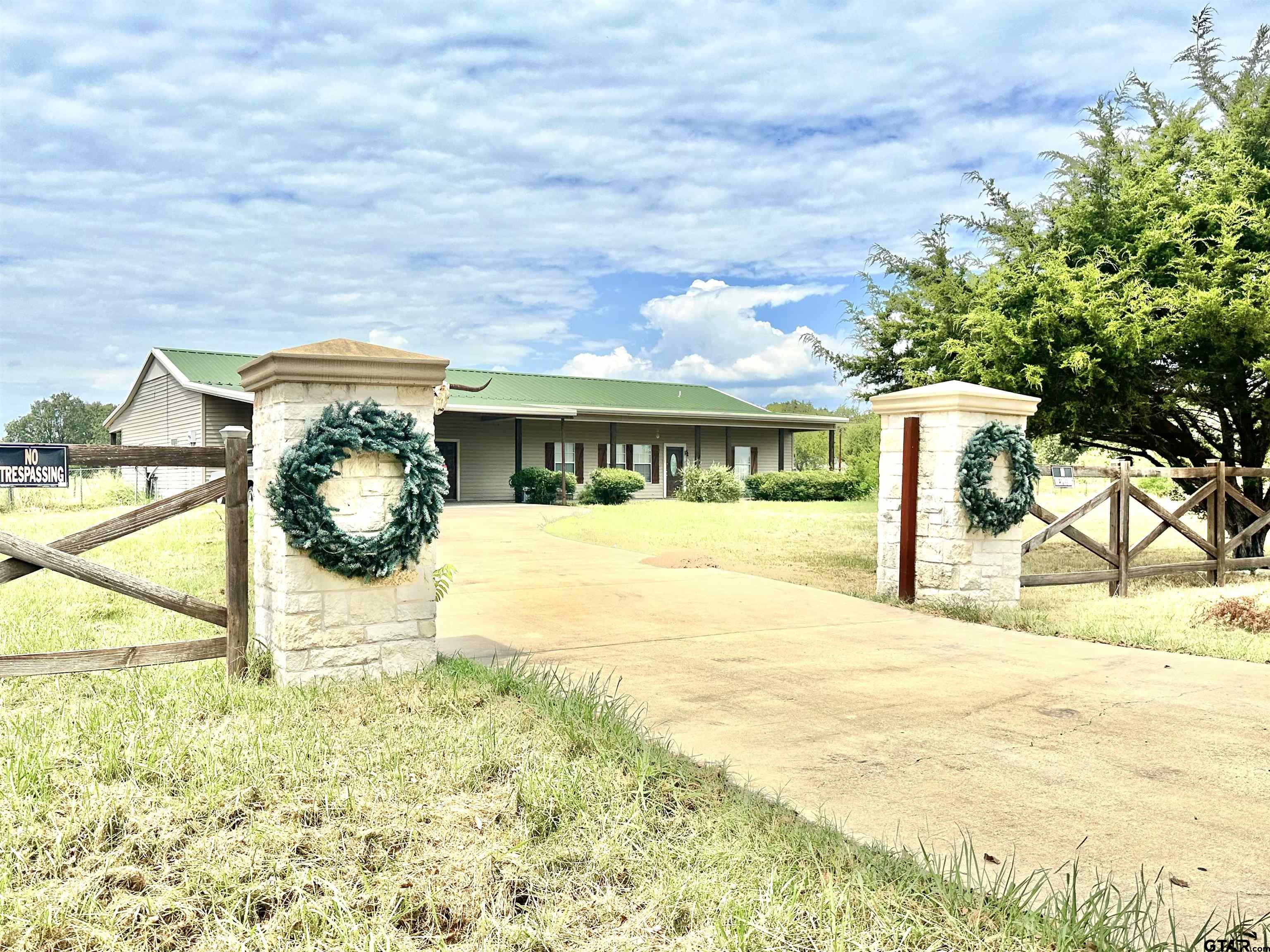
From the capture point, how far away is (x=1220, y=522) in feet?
36.8

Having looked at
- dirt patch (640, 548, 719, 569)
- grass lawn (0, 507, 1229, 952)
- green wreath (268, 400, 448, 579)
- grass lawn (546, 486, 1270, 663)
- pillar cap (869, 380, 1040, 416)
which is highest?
pillar cap (869, 380, 1040, 416)

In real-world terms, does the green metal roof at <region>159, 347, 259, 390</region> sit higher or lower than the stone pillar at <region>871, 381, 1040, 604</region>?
higher

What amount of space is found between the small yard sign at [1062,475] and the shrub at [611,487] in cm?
1790

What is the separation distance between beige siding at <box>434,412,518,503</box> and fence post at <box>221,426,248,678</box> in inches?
889

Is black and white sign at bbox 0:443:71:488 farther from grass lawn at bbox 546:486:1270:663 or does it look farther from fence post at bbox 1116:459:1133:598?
fence post at bbox 1116:459:1133:598

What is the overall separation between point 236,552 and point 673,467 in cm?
2721

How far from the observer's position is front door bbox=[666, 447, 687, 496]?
106 ft

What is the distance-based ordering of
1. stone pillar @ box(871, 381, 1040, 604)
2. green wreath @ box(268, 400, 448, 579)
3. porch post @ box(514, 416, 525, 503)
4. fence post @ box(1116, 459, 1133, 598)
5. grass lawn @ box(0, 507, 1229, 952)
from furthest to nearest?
porch post @ box(514, 416, 525, 503), fence post @ box(1116, 459, 1133, 598), stone pillar @ box(871, 381, 1040, 604), green wreath @ box(268, 400, 448, 579), grass lawn @ box(0, 507, 1229, 952)

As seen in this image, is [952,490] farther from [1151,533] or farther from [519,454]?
[519,454]

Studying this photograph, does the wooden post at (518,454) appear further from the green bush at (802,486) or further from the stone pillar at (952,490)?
the stone pillar at (952,490)

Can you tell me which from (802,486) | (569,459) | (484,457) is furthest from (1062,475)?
(569,459)

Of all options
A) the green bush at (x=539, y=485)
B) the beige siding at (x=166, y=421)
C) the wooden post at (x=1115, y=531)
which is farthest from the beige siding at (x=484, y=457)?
the wooden post at (x=1115, y=531)

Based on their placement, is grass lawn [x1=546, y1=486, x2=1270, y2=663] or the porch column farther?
the porch column

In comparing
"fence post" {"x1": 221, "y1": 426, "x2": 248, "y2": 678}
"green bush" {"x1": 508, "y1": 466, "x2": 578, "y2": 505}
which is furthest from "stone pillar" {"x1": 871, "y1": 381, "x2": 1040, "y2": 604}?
"green bush" {"x1": 508, "y1": 466, "x2": 578, "y2": 505}
